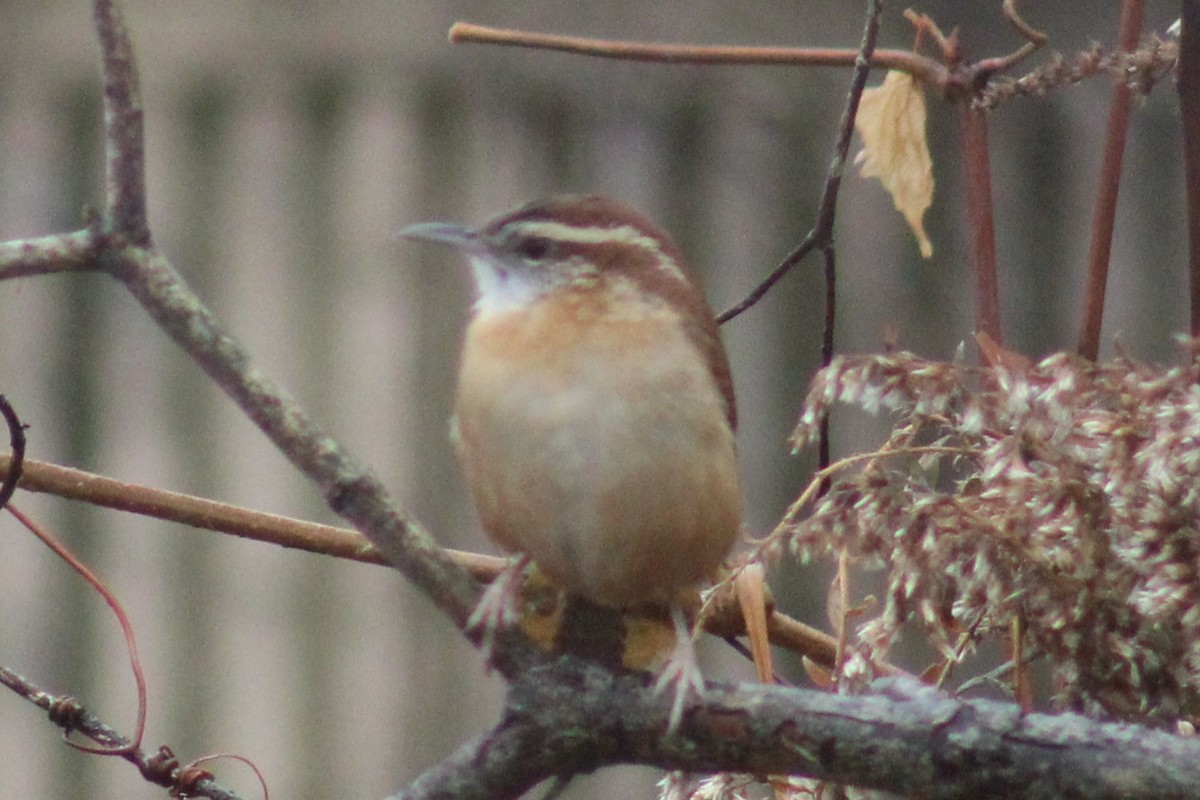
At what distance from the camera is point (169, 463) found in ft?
13.0

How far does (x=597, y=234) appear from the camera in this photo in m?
1.70

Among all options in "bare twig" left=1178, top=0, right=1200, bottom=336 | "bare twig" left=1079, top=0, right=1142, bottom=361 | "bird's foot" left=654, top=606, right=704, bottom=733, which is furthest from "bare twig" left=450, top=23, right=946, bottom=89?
"bird's foot" left=654, top=606, right=704, bottom=733

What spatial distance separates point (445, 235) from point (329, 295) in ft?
7.37

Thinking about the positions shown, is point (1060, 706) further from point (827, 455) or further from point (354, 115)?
point (354, 115)

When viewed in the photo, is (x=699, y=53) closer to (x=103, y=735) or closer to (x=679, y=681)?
(x=679, y=681)

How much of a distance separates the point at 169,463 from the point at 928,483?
2911 millimetres

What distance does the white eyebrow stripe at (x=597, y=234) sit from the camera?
170cm

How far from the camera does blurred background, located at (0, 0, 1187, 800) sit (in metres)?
3.66

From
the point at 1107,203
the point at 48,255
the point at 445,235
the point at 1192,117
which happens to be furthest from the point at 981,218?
the point at 48,255

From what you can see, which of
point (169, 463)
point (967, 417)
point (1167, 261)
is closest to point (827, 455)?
point (967, 417)

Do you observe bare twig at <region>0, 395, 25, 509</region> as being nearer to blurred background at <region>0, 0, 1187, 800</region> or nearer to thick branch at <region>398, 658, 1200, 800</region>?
thick branch at <region>398, 658, 1200, 800</region>

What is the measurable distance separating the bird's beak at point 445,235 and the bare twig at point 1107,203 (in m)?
0.68

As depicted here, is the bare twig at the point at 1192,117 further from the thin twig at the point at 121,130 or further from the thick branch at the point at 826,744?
the thin twig at the point at 121,130

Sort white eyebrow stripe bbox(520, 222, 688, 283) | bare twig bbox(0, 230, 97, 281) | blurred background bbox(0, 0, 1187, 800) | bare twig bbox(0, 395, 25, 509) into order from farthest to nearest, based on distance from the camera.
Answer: blurred background bbox(0, 0, 1187, 800) → white eyebrow stripe bbox(520, 222, 688, 283) → bare twig bbox(0, 395, 25, 509) → bare twig bbox(0, 230, 97, 281)
